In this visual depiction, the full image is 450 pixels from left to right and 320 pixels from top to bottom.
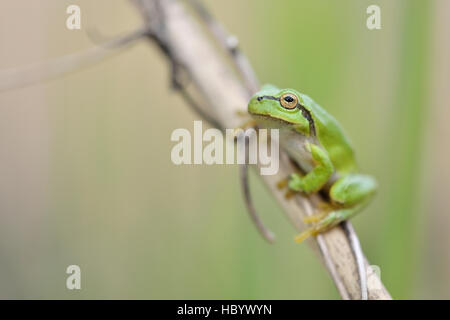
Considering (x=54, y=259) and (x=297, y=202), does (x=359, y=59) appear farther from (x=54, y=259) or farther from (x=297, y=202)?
(x=54, y=259)

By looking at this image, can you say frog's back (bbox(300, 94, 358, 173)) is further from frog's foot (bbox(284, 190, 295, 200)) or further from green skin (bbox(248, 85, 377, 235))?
frog's foot (bbox(284, 190, 295, 200))

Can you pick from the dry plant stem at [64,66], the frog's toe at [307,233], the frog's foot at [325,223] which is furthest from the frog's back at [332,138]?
the dry plant stem at [64,66]

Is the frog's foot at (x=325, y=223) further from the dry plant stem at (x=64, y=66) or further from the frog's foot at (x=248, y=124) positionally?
the dry plant stem at (x=64, y=66)

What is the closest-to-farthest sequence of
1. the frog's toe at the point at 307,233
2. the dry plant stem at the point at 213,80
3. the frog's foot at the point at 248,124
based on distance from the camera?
the frog's toe at the point at 307,233 < the dry plant stem at the point at 213,80 < the frog's foot at the point at 248,124

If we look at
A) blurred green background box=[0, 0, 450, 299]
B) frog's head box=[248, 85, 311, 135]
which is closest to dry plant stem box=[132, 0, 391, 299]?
frog's head box=[248, 85, 311, 135]

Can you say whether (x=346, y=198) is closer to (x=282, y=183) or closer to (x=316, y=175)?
(x=316, y=175)

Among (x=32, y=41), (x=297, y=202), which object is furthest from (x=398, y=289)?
(x=32, y=41)

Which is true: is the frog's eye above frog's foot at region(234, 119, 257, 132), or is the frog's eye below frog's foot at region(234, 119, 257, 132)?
above
